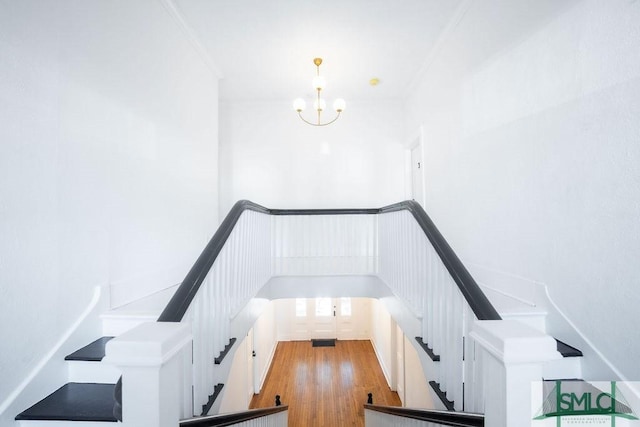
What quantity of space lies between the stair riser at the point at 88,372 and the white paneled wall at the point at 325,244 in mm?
2201

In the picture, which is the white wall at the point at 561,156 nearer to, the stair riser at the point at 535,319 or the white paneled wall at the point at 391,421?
the stair riser at the point at 535,319

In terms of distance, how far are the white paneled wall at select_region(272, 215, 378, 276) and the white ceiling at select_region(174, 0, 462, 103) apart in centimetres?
217

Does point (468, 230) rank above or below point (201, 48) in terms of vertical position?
below

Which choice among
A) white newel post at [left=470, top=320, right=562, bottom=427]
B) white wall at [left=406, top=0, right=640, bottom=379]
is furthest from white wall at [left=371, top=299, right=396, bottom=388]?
white newel post at [left=470, top=320, right=562, bottom=427]

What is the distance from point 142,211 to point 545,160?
3199 mm

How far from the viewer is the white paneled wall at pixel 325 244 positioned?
3.92m

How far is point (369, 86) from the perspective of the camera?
4.89 meters

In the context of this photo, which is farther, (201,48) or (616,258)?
(201,48)

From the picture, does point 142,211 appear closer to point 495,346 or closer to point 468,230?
point 495,346

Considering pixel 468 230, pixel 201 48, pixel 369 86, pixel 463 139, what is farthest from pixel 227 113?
pixel 468 230

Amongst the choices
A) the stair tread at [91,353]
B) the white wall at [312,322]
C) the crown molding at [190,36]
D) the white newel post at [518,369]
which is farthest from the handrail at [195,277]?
the white wall at [312,322]

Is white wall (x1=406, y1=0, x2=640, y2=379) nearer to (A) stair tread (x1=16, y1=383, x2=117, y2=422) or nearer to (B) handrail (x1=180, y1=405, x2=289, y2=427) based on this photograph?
(B) handrail (x1=180, y1=405, x2=289, y2=427)

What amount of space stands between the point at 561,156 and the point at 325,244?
8.96 ft

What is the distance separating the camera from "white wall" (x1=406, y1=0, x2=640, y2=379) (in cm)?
159
